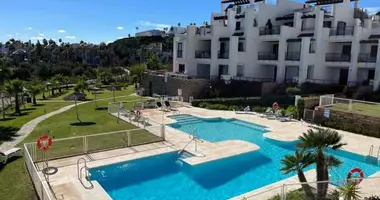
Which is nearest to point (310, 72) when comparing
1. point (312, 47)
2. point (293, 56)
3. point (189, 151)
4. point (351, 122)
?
point (293, 56)

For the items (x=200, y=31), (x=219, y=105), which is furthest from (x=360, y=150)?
(x=200, y=31)

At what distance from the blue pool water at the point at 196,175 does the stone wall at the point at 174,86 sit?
18439 millimetres

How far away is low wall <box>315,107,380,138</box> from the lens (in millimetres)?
19297

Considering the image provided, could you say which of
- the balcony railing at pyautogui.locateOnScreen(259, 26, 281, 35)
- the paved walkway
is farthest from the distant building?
the paved walkway

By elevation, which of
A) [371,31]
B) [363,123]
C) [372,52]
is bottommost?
[363,123]

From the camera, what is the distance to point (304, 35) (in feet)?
115

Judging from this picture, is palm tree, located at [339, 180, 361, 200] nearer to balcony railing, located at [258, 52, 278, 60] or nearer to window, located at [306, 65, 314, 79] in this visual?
window, located at [306, 65, 314, 79]

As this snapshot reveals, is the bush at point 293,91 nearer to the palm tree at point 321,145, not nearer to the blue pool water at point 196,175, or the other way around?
the blue pool water at point 196,175

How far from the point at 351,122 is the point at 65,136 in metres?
18.9

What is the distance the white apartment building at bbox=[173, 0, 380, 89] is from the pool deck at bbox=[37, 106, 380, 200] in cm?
1394

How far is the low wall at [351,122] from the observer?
63.3 ft

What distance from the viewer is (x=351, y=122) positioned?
20.5 meters

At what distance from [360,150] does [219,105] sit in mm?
14662

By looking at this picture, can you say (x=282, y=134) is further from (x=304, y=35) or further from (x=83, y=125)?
(x=304, y=35)
